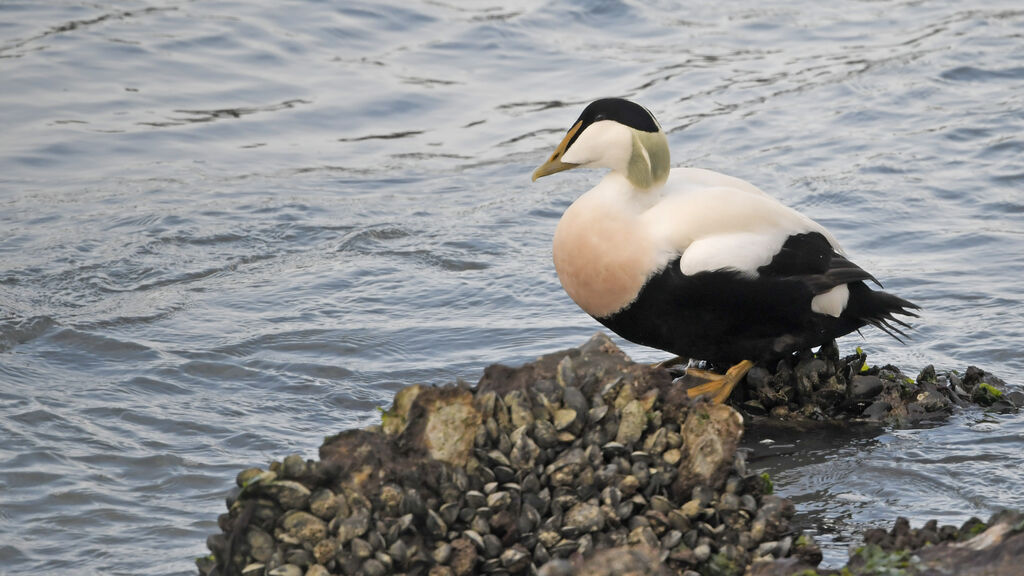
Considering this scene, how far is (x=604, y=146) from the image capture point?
5.11m

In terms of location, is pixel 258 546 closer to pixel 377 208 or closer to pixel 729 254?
pixel 729 254

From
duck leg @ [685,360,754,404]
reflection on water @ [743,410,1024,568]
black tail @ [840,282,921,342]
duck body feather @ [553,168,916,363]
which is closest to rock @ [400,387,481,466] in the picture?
reflection on water @ [743,410,1024,568]

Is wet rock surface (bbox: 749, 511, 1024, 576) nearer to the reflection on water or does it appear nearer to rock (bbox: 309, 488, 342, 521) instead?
the reflection on water

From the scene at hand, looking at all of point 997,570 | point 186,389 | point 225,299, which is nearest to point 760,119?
point 225,299

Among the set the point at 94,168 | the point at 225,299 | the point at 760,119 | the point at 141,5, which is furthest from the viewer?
the point at 141,5

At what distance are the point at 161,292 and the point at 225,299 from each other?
1.34 ft

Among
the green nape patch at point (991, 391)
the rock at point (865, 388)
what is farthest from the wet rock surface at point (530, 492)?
the green nape patch at point (991, 391)

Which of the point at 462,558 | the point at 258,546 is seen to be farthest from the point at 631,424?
the point at 258,546

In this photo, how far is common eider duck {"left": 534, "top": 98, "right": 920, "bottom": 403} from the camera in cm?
494

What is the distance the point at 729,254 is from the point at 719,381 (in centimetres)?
62

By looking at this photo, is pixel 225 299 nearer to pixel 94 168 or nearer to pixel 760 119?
pixel 94 168

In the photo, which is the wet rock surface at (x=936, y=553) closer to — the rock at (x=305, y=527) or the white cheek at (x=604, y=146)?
the rock at (x=305, y=527)

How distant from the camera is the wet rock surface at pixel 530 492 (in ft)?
11.3

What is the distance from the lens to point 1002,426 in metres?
5.27
